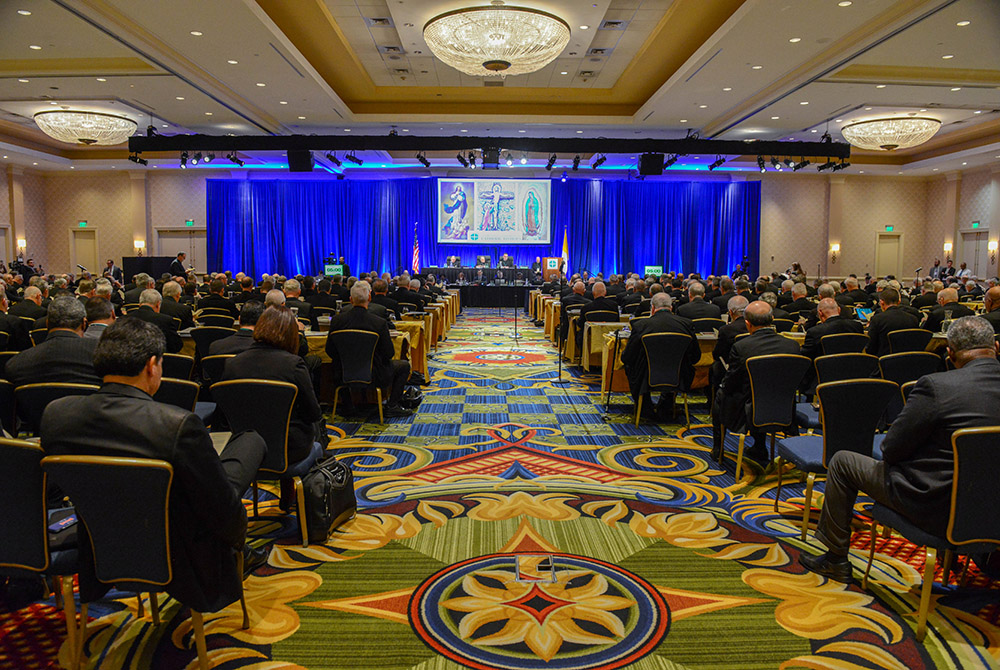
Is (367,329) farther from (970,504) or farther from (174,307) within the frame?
(970,504)

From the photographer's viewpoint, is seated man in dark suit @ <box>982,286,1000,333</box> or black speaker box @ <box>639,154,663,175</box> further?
black speaker box @ <box>639,154,663,175</box>

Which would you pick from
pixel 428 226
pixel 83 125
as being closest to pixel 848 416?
pixel 83 125

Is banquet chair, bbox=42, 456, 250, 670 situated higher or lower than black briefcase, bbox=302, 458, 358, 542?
higher

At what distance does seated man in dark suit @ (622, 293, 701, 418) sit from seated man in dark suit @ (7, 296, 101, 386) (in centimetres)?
427

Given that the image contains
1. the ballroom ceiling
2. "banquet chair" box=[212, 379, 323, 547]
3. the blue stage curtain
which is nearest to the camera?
"banquet chair" box=[212, 379, 323, 547]

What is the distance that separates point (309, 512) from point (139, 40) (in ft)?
26.1

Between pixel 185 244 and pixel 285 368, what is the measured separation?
20.5 m

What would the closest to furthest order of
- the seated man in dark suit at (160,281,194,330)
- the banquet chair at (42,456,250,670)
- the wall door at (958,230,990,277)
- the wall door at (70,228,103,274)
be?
the banquet chair at (42,456,250,670), the seated man in dark suit at (160,281,194,330), the wall door at (958,230,990,277), the wall door at (70,228,103,274)

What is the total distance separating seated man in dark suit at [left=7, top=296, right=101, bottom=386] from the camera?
386 cm

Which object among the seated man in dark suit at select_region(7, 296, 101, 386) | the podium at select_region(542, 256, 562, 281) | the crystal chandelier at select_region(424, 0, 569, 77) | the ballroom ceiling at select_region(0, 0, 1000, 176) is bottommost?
the seated man in dark suit at select_region(7, 296, 101, 386)

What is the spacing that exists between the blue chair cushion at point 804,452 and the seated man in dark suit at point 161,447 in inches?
115

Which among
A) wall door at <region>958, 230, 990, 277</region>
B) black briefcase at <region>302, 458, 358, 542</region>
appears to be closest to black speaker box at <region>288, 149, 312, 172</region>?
black briefcase at <region>302, 458, 358, 542</region>

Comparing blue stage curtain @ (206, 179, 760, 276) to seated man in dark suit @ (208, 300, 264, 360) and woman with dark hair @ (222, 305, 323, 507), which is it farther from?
woman with dark hair @ (222, 305, 323, 507)

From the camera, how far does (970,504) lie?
8.64ft
